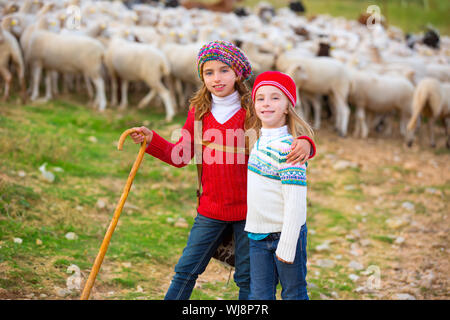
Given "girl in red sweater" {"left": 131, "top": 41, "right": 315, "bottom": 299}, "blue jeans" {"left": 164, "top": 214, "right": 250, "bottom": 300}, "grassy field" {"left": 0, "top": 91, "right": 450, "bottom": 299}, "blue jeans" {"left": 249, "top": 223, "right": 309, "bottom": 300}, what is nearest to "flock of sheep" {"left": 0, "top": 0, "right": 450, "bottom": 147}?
"grassy field" {"left": 0, "top": 91, "right": 450, "bottom": 299}

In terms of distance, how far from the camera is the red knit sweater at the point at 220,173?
296cm

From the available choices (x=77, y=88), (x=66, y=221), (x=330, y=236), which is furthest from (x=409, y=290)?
(x=77, y=88)

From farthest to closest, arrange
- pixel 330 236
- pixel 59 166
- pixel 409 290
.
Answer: pixel 59 166, pixel 330 236, pixel 409 290

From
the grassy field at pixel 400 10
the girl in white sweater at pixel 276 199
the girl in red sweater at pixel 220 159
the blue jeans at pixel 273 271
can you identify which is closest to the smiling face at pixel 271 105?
the girl in white sweater at pixel 276 199

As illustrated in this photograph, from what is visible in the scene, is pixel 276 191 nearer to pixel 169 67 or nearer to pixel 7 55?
pixel 7 55

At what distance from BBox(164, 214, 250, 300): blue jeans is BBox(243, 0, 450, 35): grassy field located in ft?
89.1

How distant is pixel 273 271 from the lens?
2758 millimetres

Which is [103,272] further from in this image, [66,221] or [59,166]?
[59,166]

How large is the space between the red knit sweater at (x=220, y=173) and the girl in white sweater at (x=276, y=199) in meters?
0.20

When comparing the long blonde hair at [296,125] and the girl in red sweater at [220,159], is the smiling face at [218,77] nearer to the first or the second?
the girl in red sweater at [220,159]

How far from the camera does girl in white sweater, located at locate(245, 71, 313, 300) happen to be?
8.49 feet

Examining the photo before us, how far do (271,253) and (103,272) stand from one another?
6.33ft

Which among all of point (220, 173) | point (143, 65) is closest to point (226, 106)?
point (220, 173)

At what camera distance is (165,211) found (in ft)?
19.4
